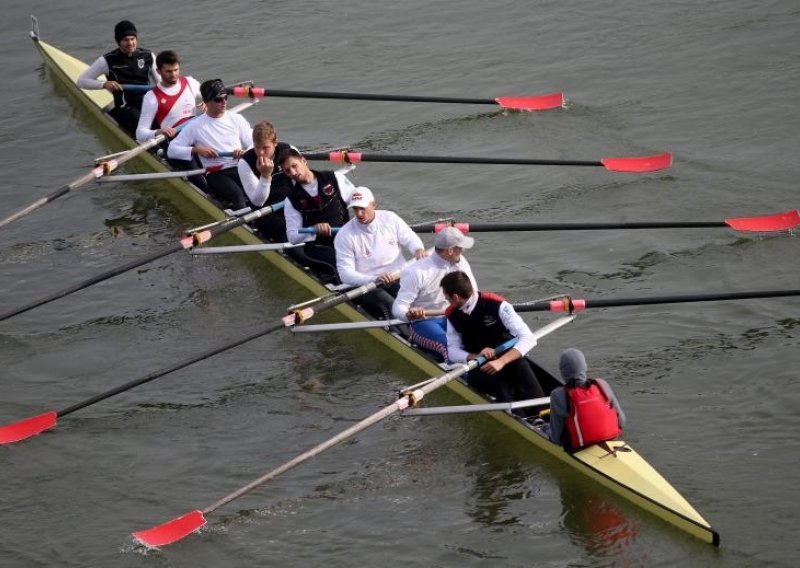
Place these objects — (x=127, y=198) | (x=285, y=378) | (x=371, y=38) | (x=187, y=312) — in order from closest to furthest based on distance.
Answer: (x=285, y=378)
(x=187, y=312)
(x=127, y=198)
(x=371, y=38)

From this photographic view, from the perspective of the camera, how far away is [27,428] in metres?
11.9

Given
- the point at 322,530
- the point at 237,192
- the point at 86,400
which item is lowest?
the point at 322,530

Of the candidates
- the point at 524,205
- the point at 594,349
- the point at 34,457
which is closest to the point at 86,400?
the point at 34,457

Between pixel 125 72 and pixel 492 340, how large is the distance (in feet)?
25.8

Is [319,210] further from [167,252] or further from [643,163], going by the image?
[643,163]

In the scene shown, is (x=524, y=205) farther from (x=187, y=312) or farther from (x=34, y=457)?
(x=34, y=457)

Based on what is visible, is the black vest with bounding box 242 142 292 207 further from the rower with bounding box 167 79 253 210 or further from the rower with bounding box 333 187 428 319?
the rower with bounding box 333 187 428 319

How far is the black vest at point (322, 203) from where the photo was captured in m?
12.8

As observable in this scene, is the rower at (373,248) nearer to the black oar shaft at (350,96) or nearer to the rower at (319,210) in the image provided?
the rower at (319,210)

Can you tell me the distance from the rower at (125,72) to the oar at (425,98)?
127 cm

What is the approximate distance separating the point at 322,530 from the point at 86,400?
9.42 feet

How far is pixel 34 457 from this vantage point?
11.8 m

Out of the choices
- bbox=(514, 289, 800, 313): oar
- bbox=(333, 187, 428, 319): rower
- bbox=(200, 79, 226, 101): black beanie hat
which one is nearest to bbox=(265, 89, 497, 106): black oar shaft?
bbox=(200, 79, 226, 101): black beanie hat

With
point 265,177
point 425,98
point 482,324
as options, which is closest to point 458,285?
point 482,324
